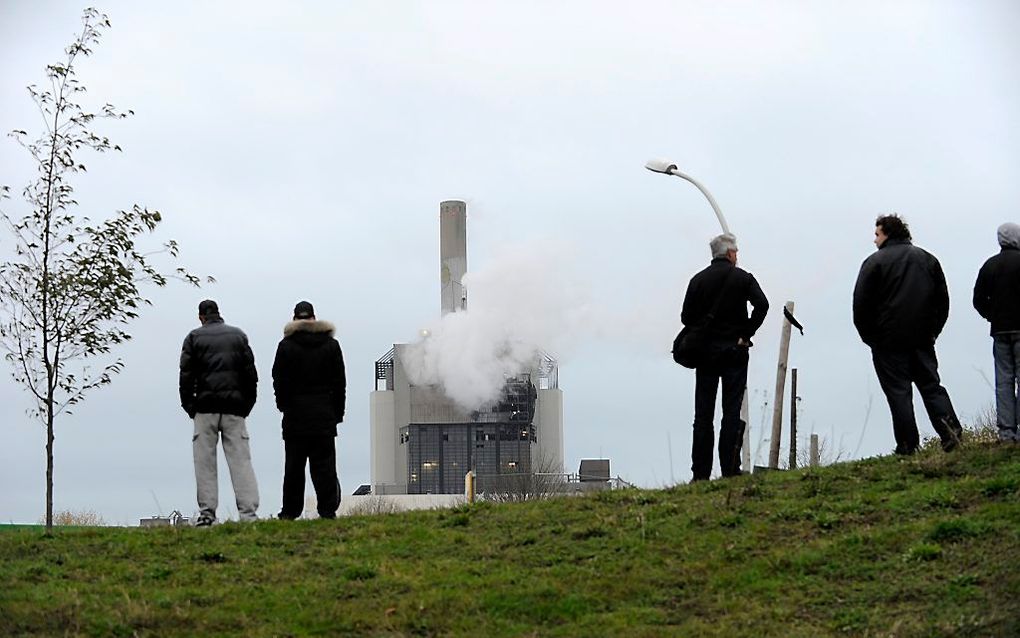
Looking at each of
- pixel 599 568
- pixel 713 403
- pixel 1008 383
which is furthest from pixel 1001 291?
pixel 599 568

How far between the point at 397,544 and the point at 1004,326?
19.5 ft

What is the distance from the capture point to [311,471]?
561 inches

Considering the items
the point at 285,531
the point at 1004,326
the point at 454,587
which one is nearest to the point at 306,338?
the point at 285,531

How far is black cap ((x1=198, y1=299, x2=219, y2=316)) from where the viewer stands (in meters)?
14.4

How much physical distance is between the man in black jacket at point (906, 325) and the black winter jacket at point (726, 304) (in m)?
0.93

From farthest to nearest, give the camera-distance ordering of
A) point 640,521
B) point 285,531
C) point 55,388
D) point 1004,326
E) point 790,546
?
point 55,388
point 1004,326
point 285,531
point 640,521
point 790,546

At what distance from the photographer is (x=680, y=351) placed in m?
13.9

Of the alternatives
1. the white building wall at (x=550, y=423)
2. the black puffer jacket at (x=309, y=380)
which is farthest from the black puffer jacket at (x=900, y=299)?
the white building wall at (x=550, y=423)

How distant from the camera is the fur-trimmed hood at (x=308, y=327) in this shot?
563 inches

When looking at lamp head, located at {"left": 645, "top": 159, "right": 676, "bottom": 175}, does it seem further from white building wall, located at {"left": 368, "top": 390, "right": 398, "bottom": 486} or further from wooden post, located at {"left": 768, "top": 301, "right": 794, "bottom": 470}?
white building wall, located at {"left": 368, "top": 390, "right": 398, "bottom": 486}

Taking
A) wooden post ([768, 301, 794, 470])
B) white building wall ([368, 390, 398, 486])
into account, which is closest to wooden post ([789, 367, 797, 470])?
wooden post ([768, 301, 794, 470])

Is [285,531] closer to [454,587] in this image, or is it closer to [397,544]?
[397,544]

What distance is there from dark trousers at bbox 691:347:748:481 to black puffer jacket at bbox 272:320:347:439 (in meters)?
3.44

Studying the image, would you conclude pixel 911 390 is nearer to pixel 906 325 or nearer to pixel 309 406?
pixel 906 325
